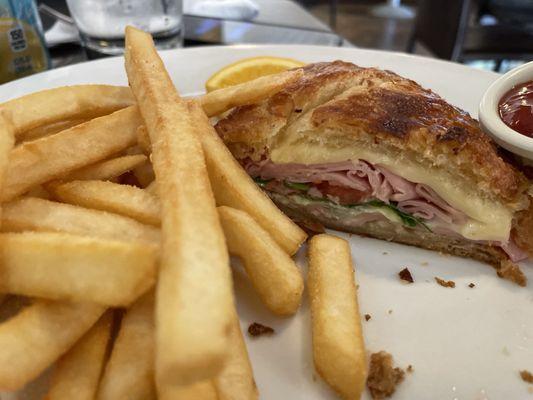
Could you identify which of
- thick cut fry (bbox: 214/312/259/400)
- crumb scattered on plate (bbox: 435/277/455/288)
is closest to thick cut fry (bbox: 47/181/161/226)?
thick cut fry (bbox: 214/312/259/400)

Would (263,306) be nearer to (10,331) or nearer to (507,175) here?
(10,331)

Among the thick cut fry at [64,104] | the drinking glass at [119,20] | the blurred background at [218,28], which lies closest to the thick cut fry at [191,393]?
the thick cut fry at [64,104]

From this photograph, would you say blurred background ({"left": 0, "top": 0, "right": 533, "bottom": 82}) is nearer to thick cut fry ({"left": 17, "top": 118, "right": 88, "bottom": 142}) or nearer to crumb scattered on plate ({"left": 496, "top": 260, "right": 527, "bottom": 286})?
thick cut fry ({"left": 17, "top": 118, "right": 88, "bottom": 142})

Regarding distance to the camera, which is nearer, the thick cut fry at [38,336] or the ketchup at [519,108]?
the thick cut fry at [38,336]

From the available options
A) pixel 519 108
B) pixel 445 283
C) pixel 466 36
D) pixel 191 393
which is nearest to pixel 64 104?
pixel 191 393

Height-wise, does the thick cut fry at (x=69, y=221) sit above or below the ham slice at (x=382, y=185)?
above

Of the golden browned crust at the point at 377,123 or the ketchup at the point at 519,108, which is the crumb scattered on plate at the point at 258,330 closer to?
the golden browned crust at the point at 377,123

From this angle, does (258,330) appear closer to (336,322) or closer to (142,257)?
(336,322)
